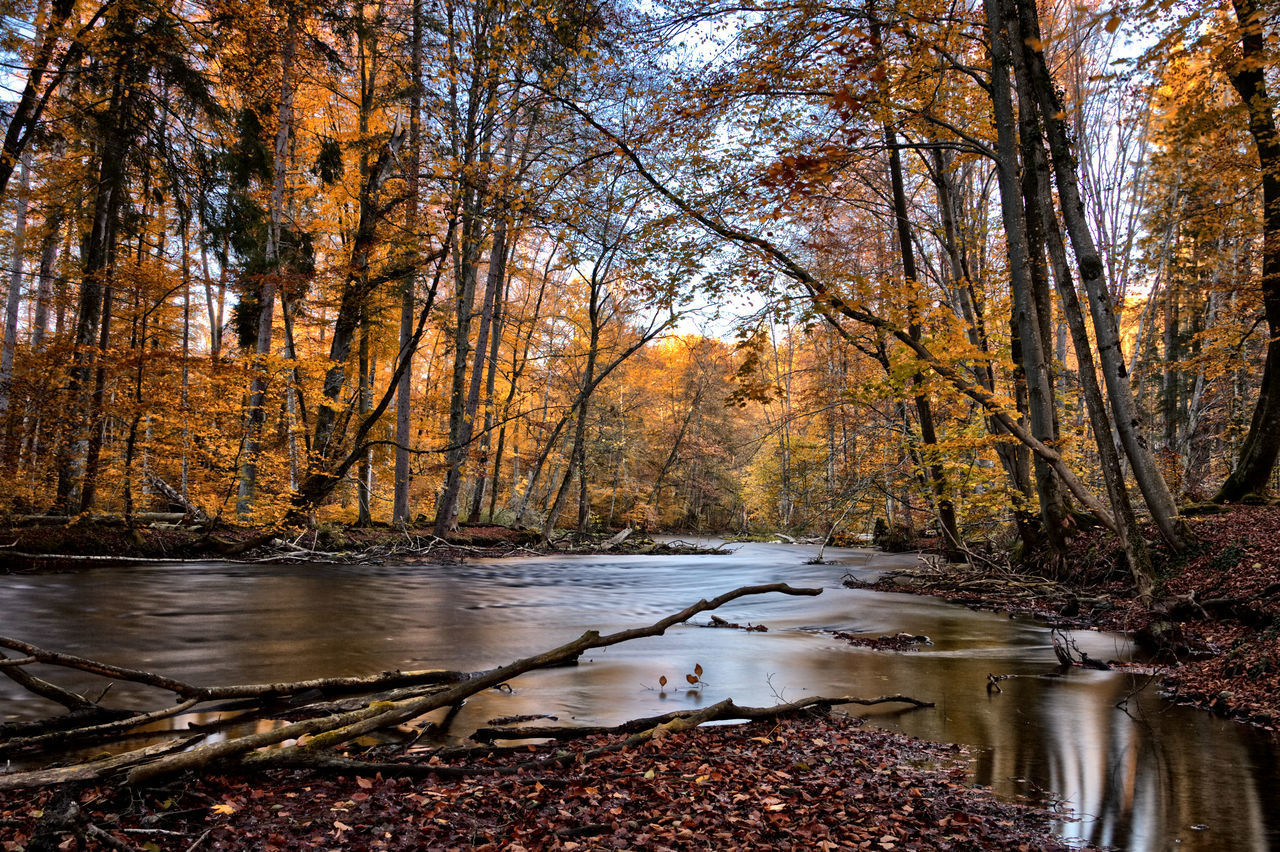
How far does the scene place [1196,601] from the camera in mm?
7484

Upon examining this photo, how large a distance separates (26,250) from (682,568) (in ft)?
61.9

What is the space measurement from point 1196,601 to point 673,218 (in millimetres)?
7893

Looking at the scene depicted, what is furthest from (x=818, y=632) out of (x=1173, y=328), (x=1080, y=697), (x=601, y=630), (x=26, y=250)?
(x=26, y=250)

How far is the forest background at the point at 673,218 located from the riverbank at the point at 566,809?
579cm

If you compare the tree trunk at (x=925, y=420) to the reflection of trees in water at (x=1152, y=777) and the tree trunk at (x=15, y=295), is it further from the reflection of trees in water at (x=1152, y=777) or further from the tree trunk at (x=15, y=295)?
the tree trunk at (x=15, y=295)

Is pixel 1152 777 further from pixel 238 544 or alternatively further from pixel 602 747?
pixel 238 544

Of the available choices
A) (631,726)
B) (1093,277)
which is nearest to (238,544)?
(631,726)

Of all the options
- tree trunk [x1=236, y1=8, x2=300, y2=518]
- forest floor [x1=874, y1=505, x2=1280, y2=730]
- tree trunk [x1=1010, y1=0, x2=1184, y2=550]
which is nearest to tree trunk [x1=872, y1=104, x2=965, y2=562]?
forest floor [x1=874, y1=505, x2=1280, y2=730]

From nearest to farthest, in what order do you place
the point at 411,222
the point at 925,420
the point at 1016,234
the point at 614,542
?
the point at 1016,234 → the point at 925,420 → the point at 411,222 → the point at 614,542

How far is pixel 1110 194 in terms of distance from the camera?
61.9 feet

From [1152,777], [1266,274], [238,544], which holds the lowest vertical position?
[1152,777]

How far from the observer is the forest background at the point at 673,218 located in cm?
897

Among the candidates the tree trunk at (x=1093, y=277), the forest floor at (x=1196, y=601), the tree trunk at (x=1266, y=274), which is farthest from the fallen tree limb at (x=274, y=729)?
the tree trunk at (x=1266, y=274)

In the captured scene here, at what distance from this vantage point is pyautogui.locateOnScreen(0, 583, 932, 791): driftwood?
316 centimetres
